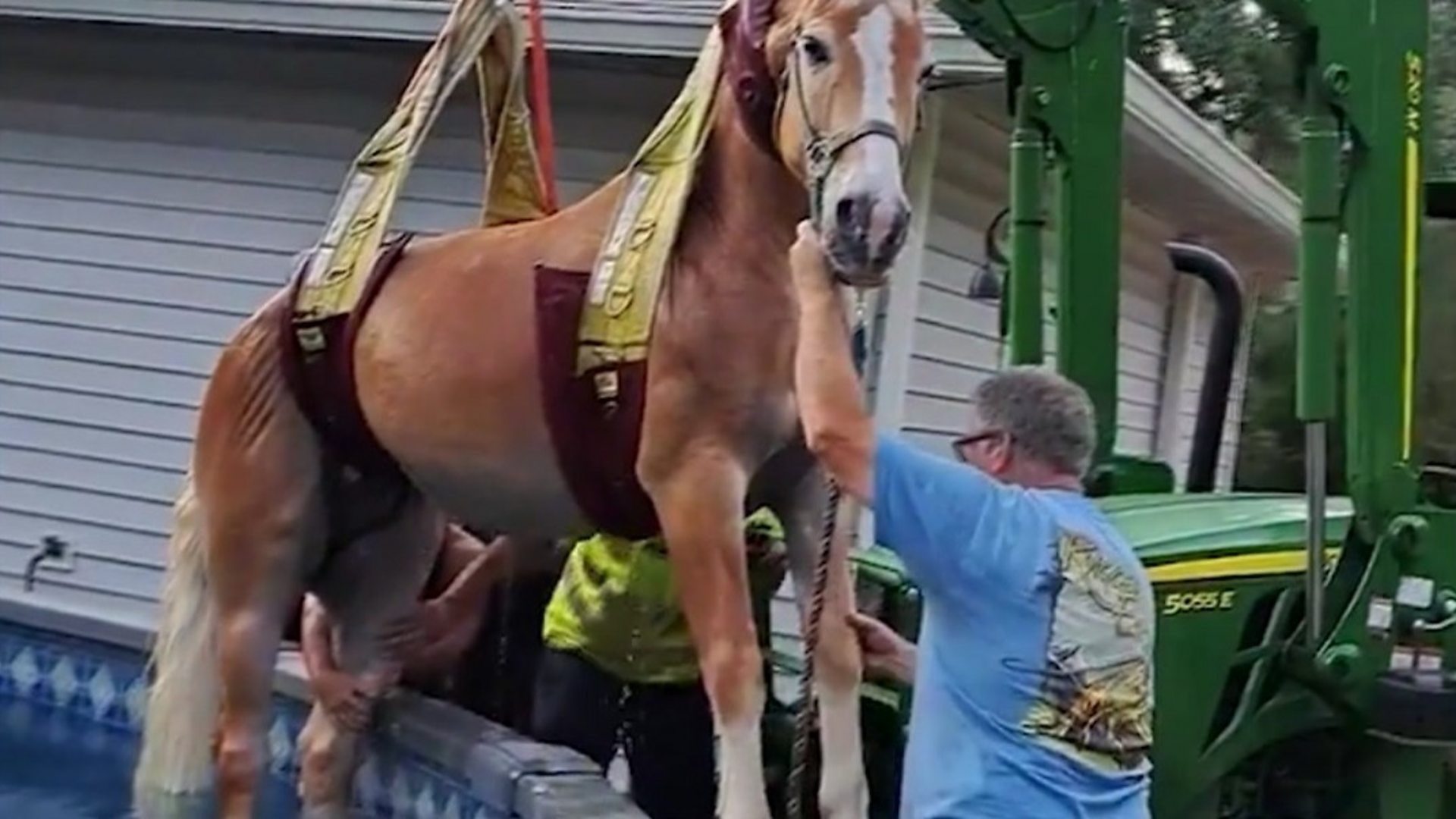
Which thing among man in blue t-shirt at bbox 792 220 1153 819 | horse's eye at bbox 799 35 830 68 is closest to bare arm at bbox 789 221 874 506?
man in blue t-shirt at bbox 792 220 1153 819

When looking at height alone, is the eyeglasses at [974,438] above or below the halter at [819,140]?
below

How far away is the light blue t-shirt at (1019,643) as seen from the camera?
9.30 ft

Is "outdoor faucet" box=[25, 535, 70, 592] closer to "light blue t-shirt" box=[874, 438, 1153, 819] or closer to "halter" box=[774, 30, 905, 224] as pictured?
"halter" box=[774, 30, 905, 224]

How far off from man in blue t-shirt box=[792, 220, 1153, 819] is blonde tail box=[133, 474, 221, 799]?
79.3 inches

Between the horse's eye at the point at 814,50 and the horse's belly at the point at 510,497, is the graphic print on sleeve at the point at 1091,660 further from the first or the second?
the horse's belly at the point at 510,497

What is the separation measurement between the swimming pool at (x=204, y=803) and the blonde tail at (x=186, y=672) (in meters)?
0.10

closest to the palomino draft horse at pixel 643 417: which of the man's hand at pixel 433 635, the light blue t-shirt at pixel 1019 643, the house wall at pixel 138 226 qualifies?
the man's hand at pixel 433 635

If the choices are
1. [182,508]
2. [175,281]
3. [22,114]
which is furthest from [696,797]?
[22,114]

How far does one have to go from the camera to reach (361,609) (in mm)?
4828

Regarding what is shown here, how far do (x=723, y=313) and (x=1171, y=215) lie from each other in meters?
7.23

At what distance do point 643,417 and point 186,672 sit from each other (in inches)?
62.5

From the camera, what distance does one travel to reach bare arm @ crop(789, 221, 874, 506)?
2.81 meters

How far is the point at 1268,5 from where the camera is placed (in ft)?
13.5

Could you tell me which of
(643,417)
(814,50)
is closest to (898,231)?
(814,50)
